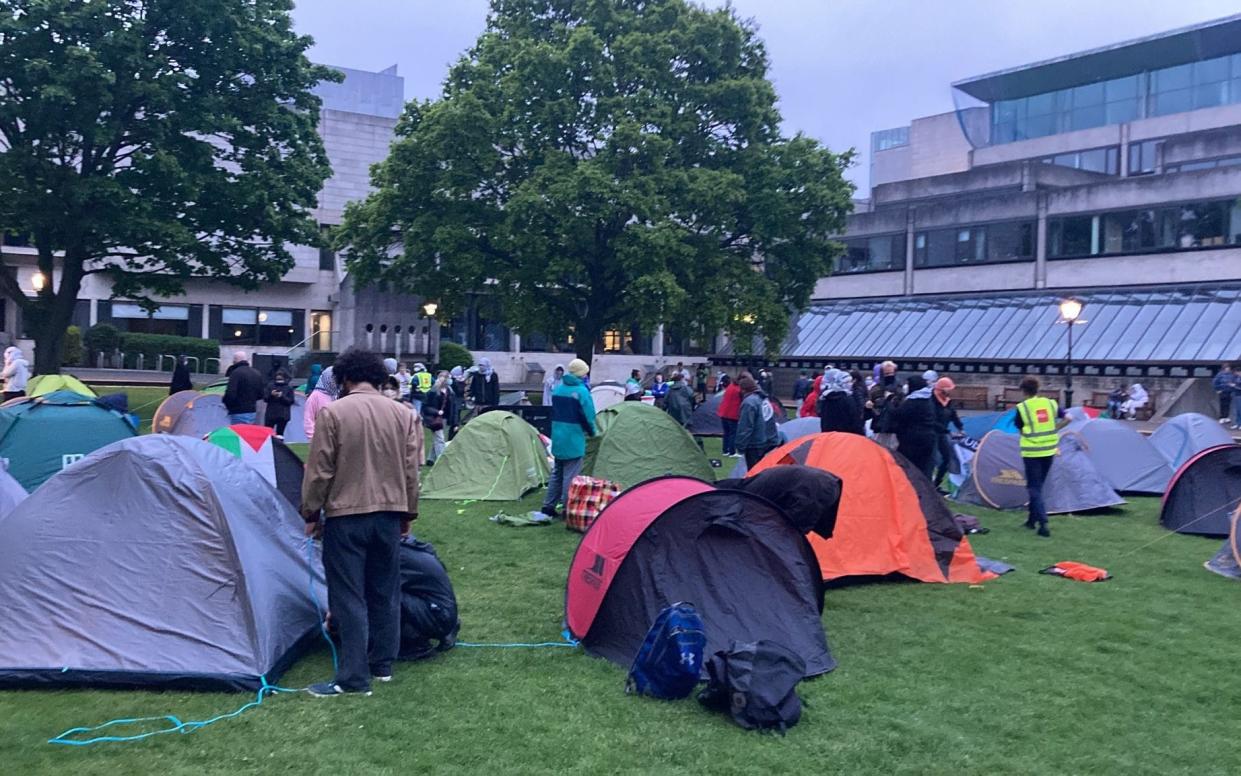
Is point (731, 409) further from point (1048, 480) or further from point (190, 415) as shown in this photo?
point (190, 415)

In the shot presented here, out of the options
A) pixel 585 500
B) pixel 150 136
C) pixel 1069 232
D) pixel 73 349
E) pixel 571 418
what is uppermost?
pixel 1069 232

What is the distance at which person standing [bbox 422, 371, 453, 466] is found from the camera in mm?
16766

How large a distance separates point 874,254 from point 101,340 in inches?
1282

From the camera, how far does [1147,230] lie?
38.5 metres

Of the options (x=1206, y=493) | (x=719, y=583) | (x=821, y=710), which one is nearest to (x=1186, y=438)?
(x=1206, y=493)

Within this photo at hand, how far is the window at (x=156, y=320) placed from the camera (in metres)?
Answer: 43.5

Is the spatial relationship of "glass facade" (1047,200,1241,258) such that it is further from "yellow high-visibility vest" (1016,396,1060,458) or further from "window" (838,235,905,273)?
"yellow high-visibility vest" (1016,396,1060,458)

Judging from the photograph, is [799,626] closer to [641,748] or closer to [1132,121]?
[641,748]

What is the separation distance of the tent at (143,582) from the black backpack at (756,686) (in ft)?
8.40

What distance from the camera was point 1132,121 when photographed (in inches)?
1887

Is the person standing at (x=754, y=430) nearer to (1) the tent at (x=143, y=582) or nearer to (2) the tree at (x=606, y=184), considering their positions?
(1) the tent at (x=143, y=582)

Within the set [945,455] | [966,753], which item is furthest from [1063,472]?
[966,753]

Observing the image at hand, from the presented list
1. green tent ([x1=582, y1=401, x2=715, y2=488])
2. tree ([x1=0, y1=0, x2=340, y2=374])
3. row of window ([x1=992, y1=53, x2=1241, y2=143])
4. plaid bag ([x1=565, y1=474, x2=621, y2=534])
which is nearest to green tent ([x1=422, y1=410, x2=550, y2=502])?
green tent ([x1=582, y1=401, x2=715, y2=488])

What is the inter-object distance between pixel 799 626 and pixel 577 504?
4820mm
